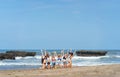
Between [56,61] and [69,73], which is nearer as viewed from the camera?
Result: [69,73]

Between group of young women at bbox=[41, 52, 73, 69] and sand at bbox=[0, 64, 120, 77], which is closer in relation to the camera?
sand at bbox=[0, 64, 120, 77]

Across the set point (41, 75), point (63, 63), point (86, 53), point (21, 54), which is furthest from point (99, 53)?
point (41, 75)

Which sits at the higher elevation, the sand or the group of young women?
the group of young women

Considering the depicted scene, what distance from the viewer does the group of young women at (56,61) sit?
29656 mm

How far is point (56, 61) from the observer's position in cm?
2994

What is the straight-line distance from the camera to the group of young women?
29.7 meters

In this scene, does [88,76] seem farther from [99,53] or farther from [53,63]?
[99,53]

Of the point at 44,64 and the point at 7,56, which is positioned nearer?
the point at 44,64

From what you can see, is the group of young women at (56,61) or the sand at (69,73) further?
the group of young women at (56,61)

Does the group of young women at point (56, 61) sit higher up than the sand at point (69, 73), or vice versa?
the group of young women at point (56, 61)

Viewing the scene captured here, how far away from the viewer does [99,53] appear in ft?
309

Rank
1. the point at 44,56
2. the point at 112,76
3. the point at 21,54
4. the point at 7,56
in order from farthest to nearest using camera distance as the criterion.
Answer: the point at 21,54, the point at 7,56, the point at 44,56, the point at 112,76

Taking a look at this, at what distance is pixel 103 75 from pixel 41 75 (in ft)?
11.6

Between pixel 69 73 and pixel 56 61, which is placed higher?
pixel 56 61
